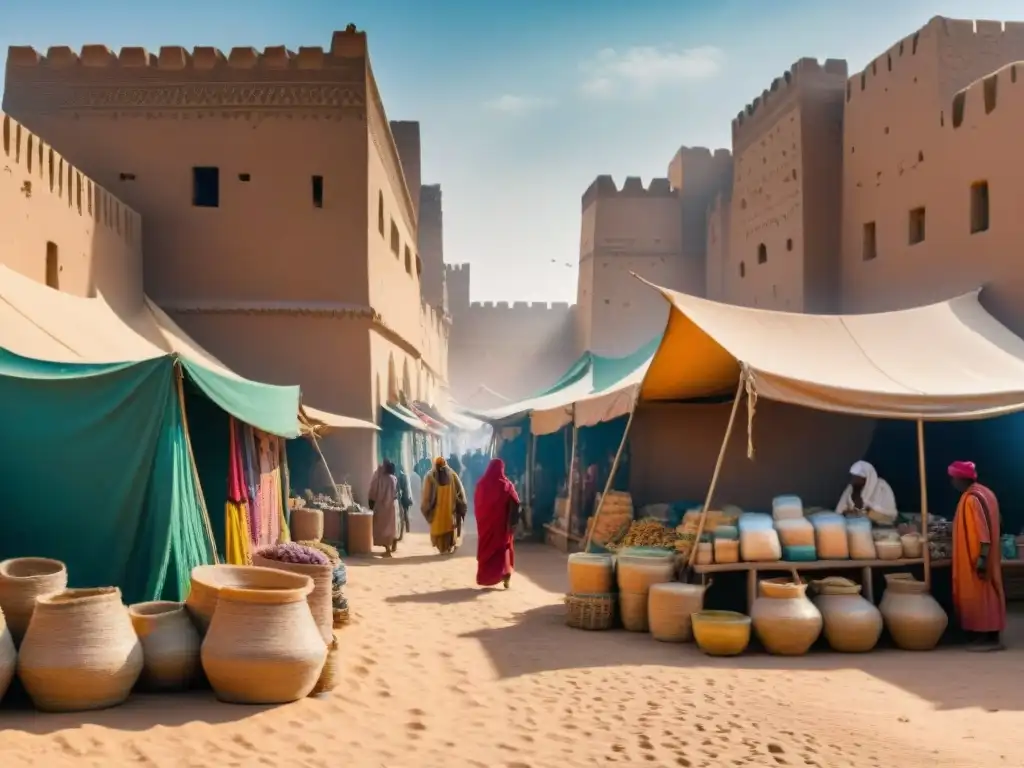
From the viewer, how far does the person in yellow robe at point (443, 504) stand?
11477mm

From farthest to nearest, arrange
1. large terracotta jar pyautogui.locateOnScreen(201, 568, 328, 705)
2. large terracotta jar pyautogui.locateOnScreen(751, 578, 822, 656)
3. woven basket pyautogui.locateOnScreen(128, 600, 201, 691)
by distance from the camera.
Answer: large terracotta jar pyautogui.locateOnScreen(751, 578, 822, 656)
woven basket pyautogui.locateOnScreen(128, 600, 201, 691)
large terracotta jar pyautogui.locateOnScreen(201, 568, 328, 705)

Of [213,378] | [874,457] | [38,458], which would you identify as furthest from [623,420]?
[38,458]

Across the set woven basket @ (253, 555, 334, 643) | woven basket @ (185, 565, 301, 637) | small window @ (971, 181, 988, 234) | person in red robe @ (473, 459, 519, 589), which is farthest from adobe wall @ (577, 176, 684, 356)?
woven basket @ (185, 565, 301, 637)

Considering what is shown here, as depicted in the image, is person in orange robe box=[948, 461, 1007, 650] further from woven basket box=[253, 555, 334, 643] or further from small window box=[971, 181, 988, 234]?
small window box=[971, 181, 988, 234]

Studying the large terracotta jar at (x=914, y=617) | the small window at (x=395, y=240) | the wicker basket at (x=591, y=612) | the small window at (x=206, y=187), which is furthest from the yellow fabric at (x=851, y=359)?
the small window at (x=395, y=240)

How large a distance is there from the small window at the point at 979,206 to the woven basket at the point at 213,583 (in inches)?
356

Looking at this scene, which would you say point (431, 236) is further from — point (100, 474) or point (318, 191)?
point (100, 474)

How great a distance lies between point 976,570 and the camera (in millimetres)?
6867

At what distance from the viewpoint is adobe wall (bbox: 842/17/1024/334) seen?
33.9 ft

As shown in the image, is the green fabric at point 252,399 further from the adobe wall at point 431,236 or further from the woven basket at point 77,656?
the adobe wall at point 431,236

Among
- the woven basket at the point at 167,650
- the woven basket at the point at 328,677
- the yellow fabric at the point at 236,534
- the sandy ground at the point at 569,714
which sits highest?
the yellow fabric at the point at 236,534

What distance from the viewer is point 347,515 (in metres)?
11.8

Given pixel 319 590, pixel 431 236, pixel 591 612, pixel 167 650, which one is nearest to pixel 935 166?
pixel 591 612

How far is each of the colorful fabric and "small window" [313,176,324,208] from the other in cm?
1056
